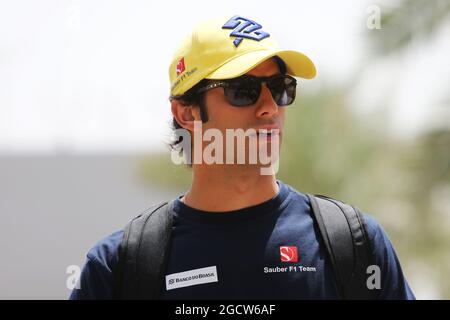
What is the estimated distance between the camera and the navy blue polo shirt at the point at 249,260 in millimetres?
3033

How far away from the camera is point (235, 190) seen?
3223mm

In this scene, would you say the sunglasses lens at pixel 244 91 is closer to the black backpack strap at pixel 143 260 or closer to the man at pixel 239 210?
the man at pixel 239 210

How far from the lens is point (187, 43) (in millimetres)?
3389

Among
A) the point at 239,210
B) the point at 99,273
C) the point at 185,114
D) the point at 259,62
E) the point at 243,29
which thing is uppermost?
the point at 243,29

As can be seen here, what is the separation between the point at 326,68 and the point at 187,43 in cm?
1270

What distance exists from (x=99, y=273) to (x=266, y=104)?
35.3 inches

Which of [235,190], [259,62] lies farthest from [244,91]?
[235,190]

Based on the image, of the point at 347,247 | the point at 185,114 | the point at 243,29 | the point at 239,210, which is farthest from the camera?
the point at 185,114

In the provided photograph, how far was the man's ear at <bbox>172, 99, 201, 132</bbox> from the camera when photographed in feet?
11.0

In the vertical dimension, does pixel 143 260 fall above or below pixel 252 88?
below

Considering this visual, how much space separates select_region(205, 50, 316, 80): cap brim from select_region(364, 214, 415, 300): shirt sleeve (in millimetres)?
651

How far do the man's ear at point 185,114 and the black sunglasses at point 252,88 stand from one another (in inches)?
4.9

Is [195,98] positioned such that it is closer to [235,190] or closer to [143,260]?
[235,190]
